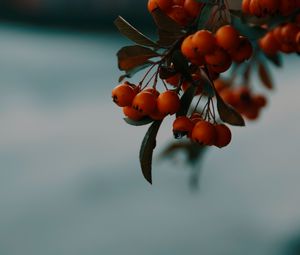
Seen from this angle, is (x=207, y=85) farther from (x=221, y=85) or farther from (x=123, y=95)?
(x=221, y=85)

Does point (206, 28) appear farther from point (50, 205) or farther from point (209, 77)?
point (50, 205)

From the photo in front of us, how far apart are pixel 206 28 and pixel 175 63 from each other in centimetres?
7

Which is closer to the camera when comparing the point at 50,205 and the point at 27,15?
the point at 50,205

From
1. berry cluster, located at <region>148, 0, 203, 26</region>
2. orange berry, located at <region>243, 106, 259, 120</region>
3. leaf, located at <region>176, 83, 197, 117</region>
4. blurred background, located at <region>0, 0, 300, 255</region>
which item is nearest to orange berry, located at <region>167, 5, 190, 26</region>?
berry cluster, located at <region>148, 0, 203, 26</region>

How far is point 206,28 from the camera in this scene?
2.60 feet

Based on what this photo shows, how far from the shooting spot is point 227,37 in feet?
2.40

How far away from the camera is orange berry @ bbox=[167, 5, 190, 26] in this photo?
2.65 ft

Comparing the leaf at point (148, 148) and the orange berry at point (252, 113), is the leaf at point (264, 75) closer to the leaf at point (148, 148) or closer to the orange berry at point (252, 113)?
the orange berry at point (252, 113)

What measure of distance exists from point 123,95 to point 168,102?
72 mm

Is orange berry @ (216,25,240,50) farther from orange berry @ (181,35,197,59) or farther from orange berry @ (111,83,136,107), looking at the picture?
orange berry @ (111,83,136,107)

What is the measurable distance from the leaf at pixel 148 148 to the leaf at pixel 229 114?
99 millimetres

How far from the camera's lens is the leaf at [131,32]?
32.6 inches

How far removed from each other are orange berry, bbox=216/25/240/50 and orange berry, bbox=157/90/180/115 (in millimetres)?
102

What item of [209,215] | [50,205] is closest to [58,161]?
[50,205]
